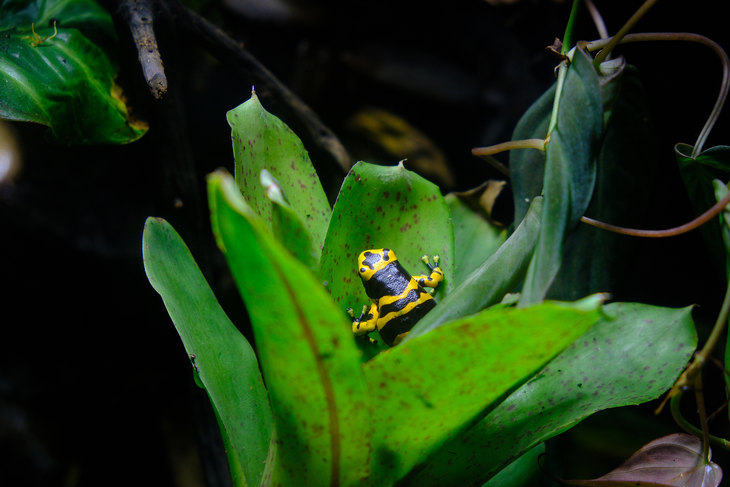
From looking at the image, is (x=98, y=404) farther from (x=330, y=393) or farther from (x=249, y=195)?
(x=330, y=393)

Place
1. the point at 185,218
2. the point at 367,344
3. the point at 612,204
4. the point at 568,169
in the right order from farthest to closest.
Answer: the point at 185,218 → the point at 612,204 → the point at 367,344 → the point at 568,169

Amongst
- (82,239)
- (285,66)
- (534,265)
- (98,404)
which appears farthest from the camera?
(285,66)

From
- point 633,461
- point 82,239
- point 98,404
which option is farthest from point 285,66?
point 633,461

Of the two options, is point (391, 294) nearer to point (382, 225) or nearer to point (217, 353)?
point (382, 225)

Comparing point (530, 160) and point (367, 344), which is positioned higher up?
point (530, 160)

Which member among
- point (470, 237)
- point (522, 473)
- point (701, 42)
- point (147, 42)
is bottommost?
point (522, 473)

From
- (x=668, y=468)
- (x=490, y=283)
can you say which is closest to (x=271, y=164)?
(x=490, y=283)

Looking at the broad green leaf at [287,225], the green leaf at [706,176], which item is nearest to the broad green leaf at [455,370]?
the broad green leaf at [287,225]
